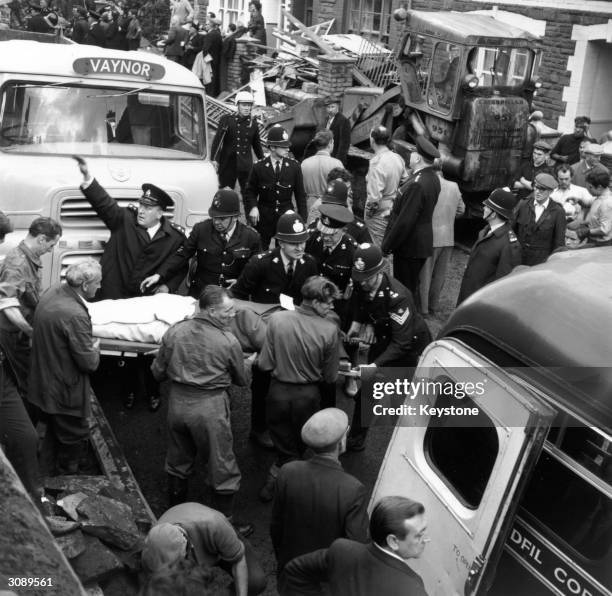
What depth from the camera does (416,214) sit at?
29.3 feet

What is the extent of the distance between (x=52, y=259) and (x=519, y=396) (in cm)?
510

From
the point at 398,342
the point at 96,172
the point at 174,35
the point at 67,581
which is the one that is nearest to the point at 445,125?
the point at 96,172

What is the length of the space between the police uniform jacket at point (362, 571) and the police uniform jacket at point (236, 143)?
7.79 meters

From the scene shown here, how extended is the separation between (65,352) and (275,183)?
4.28 m

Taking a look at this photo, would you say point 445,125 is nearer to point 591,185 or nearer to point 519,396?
point 591,185

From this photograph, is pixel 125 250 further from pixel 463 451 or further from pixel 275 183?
pixel 463 451

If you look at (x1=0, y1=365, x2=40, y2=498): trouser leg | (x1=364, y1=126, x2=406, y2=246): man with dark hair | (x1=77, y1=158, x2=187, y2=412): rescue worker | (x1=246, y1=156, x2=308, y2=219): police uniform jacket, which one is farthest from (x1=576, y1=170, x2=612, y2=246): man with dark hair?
(x1=0, y1=365, x2=40, y2=498): trouser leg

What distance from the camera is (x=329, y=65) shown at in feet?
52.7

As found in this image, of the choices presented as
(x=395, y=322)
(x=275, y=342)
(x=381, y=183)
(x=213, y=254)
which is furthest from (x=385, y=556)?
(x=381, y=183)

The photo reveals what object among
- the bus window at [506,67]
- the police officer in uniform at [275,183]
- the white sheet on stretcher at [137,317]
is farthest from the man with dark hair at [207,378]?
the bus window at [506,67]

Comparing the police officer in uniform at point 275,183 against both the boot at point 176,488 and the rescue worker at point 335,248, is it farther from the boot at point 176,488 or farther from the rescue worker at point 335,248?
the boot at point 176,488

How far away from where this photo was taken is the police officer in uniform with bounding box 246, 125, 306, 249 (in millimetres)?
9672

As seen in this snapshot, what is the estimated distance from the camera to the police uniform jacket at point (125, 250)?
7.46 metres

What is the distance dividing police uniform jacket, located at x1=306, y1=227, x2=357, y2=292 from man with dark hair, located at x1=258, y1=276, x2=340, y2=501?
1.39 m
